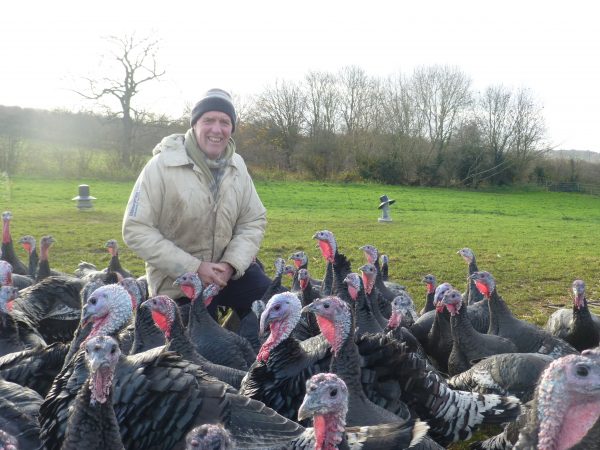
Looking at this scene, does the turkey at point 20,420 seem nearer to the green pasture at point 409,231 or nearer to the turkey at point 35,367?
the turkey at point 35,367

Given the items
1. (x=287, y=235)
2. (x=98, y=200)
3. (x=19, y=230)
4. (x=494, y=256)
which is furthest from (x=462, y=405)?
(x=98, y=200)

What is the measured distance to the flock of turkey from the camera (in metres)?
2.36

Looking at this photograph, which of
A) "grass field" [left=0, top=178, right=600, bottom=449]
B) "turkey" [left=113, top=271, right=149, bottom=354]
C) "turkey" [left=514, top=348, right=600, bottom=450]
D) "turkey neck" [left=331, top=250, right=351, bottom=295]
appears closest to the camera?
"turkey" [left=514, top=348, right=600, bottom=450]

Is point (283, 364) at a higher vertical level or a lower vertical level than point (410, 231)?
higher

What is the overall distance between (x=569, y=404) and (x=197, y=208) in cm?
281

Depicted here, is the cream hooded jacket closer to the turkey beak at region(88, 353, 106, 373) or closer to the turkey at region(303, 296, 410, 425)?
the turkey at region(303, 296, 410, 425)

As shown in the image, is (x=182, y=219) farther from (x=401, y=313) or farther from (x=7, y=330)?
(x=401, y=313)

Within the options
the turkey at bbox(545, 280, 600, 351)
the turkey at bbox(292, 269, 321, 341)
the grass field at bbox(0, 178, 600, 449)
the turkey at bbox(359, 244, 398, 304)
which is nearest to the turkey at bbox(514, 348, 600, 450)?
the grass field at bbox(0, 178, 600, 449)

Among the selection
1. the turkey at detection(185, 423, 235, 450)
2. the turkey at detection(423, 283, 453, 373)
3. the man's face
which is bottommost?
the turkey at detection(423, 283, 453, 373)

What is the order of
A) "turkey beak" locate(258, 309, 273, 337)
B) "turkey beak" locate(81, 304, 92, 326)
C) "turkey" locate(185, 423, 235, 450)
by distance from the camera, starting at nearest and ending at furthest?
"turkey" locate(185, 423, 235, 450) → "turkey beak" locate(81, 304, 92, 326) → "turkey beak" locate(258, 309, 273, 337)

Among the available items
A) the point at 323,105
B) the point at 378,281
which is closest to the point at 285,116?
the point at 323,105

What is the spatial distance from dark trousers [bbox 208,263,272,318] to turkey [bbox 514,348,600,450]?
2903 mm

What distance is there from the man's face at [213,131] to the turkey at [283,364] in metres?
1.29

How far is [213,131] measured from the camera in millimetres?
4293
